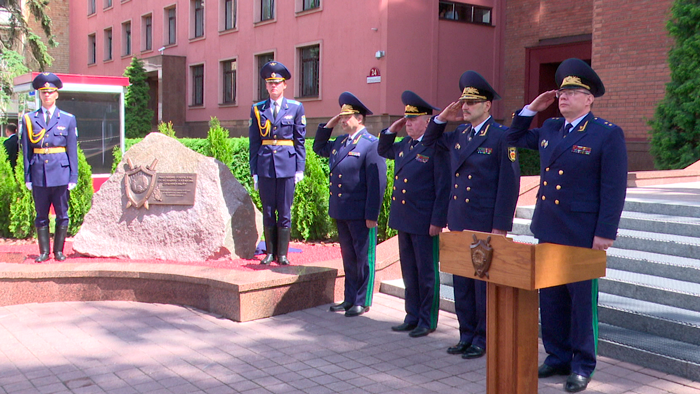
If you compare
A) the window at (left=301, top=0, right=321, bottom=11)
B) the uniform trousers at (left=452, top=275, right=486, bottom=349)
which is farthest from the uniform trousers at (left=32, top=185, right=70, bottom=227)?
the window at (left=301, top=0, right=321, bottom=11)

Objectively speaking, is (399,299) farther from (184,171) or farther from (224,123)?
(224,123)

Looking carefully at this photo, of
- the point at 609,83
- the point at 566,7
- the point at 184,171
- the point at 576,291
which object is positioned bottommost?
Answer: the point at 576,291

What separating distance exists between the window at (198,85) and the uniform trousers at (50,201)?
21.7m

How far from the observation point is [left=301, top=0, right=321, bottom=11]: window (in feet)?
74.2

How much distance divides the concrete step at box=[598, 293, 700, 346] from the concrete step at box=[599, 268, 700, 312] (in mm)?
59

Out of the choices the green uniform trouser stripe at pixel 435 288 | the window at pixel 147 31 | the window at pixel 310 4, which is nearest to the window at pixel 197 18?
the window at pixel 147 31

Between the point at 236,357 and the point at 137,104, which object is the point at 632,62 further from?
the point at 137,104

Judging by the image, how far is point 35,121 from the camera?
300 inches

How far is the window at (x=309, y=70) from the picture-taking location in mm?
22969

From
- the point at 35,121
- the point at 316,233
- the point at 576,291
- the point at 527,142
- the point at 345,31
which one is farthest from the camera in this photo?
the point at 345,31

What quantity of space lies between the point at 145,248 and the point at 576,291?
4.96 m

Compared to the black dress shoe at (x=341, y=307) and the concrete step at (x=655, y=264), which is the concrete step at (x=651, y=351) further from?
the black dress shoe at (x=341, y=307)

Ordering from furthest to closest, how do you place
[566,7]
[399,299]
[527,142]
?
[566,7] < [399,299] < [527,142]

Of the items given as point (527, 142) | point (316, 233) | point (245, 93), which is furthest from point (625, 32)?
point (245, 93)
